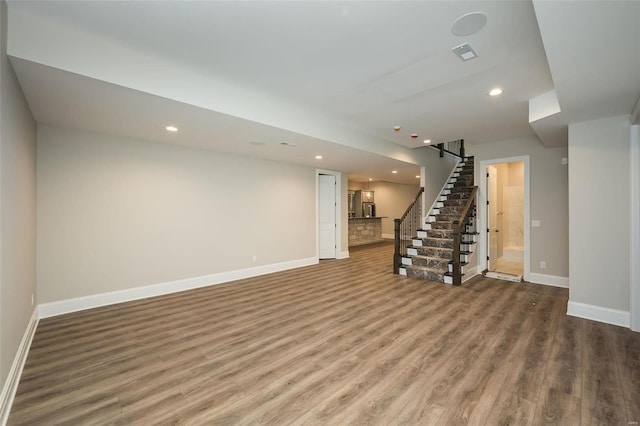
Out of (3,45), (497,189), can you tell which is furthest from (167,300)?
(497,189)

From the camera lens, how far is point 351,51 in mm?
2520

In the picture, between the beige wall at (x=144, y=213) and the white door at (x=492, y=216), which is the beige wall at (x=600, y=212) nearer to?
the white door at (x=492, y=216)

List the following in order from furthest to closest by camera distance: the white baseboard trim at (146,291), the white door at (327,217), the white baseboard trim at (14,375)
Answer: the white door at (327,217) < the white baseboard trim at (146,291) < the white baseboard trim at (14,375)

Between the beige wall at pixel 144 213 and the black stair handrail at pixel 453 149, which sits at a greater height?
the black stair handrail at pixel 453 149

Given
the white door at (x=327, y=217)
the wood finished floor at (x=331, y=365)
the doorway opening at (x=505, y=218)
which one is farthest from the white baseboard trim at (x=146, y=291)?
the doorway opening at (x=505, y=218)

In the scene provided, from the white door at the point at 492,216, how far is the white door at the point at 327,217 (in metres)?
3.72

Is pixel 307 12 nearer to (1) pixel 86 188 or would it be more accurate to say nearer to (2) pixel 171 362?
(2) pixel 171 362

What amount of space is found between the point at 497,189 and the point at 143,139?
24.4 feet

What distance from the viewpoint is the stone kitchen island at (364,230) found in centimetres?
1018

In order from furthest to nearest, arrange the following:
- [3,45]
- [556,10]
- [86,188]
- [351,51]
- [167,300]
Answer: [167,300] → [86,188] → [351,51] → [3,45] → [556,10]

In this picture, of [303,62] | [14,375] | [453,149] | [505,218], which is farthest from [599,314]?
[453,149]

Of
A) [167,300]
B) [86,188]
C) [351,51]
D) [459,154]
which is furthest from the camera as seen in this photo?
[459,154]

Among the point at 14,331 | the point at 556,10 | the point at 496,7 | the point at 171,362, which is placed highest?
the point at 496,7

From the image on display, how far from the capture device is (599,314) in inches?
137
